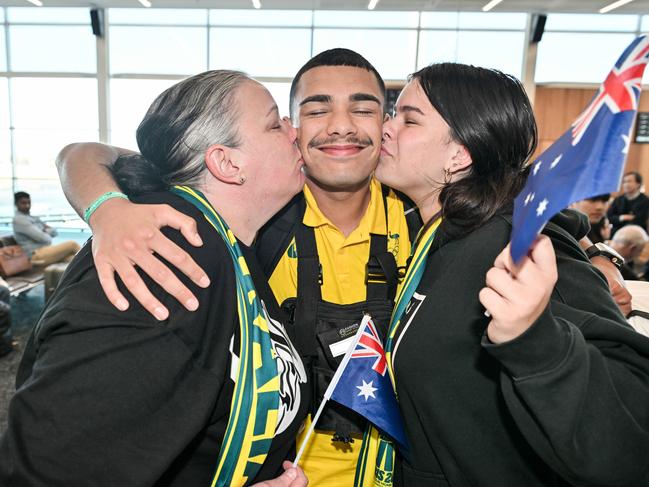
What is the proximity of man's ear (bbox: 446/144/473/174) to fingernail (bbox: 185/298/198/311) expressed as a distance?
41.9 inches

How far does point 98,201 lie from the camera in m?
1.45

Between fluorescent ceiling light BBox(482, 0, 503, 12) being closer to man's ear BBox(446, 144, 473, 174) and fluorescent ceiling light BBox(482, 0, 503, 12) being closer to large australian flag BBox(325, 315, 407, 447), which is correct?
man's ear BBox(446, 144, 473, 174)

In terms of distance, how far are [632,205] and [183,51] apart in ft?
30.0

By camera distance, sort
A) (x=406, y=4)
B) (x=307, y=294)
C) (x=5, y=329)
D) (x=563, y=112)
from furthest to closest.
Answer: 1. (x=563, y=112)
2. (x=406, y=4)
3. (x=5, y=329)
4. (x=307, y=294)

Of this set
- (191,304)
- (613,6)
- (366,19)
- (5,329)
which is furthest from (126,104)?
(191,304)

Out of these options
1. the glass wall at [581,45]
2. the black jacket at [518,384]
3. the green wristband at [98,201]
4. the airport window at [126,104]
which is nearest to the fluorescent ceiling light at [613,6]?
the glass wall at [581,45]

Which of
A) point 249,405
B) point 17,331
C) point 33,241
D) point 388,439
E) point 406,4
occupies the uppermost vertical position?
point 406,4

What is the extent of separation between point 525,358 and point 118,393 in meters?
0.78

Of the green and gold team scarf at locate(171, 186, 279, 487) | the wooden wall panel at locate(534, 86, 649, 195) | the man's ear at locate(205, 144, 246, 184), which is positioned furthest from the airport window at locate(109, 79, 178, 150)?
the green and gold team scarf at locate(171, 186, 279, 487)

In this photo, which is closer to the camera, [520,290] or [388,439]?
[520,290]

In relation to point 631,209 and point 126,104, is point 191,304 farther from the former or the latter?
point 126,104

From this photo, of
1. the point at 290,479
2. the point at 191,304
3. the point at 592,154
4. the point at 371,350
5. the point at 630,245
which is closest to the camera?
the point at 592,154

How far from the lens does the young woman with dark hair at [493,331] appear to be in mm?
855

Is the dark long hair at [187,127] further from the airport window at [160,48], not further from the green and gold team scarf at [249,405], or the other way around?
the airport window at [160,48]
